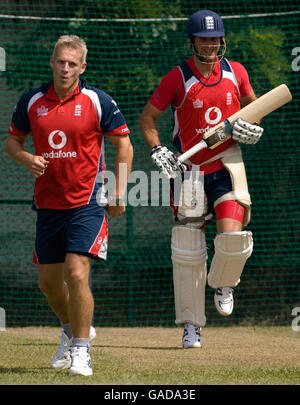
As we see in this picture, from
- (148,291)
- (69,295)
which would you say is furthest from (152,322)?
(69,295)

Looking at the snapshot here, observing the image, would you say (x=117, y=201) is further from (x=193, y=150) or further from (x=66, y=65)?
(x=193, y=150)

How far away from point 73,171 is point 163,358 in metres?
1.46

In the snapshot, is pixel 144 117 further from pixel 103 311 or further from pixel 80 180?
pixel 103 311

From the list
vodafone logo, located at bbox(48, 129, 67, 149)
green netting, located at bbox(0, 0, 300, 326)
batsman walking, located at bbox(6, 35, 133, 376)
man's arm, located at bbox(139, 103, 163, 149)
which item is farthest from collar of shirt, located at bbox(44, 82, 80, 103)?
green netting, located at bbox(0, 0, 300, 326)

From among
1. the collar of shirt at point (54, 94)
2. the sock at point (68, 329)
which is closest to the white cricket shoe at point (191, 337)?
the sock at point (68, 329)

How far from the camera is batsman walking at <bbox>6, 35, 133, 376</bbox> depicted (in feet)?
17.0

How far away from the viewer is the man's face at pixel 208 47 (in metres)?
6.41

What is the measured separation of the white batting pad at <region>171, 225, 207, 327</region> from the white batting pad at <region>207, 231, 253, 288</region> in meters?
0.15

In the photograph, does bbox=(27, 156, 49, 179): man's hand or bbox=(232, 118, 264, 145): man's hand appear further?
bbox=(232, 118, 264, 145): man's hand

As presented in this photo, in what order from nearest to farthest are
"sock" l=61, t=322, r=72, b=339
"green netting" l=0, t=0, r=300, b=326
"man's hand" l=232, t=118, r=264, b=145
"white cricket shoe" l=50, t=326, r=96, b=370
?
"white cricket shoe" l=50, t=326, r=96, b=370
"sock" l=61, t=322, r=72, b=339
"man's hand" l=232, t=118, r=264, b=145
"green netting" l=0, t=0, r=300, b=326

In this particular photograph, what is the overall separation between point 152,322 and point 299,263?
1538 millimetres

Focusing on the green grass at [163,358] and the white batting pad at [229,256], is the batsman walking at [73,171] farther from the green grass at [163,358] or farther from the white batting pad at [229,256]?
the white batting pad at [229,256]

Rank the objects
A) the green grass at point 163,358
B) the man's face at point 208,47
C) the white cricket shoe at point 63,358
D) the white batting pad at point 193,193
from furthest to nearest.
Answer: the white batting pad at point 193,193
the man's face at point 208,47
the white cricket shoe at point 63,358
the green grass at point 163,358

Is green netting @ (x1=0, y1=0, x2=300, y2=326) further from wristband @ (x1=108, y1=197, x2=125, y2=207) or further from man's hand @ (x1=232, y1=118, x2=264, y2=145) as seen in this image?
wristband @ (x1=108, y1=197, x2=125, y2=207)
